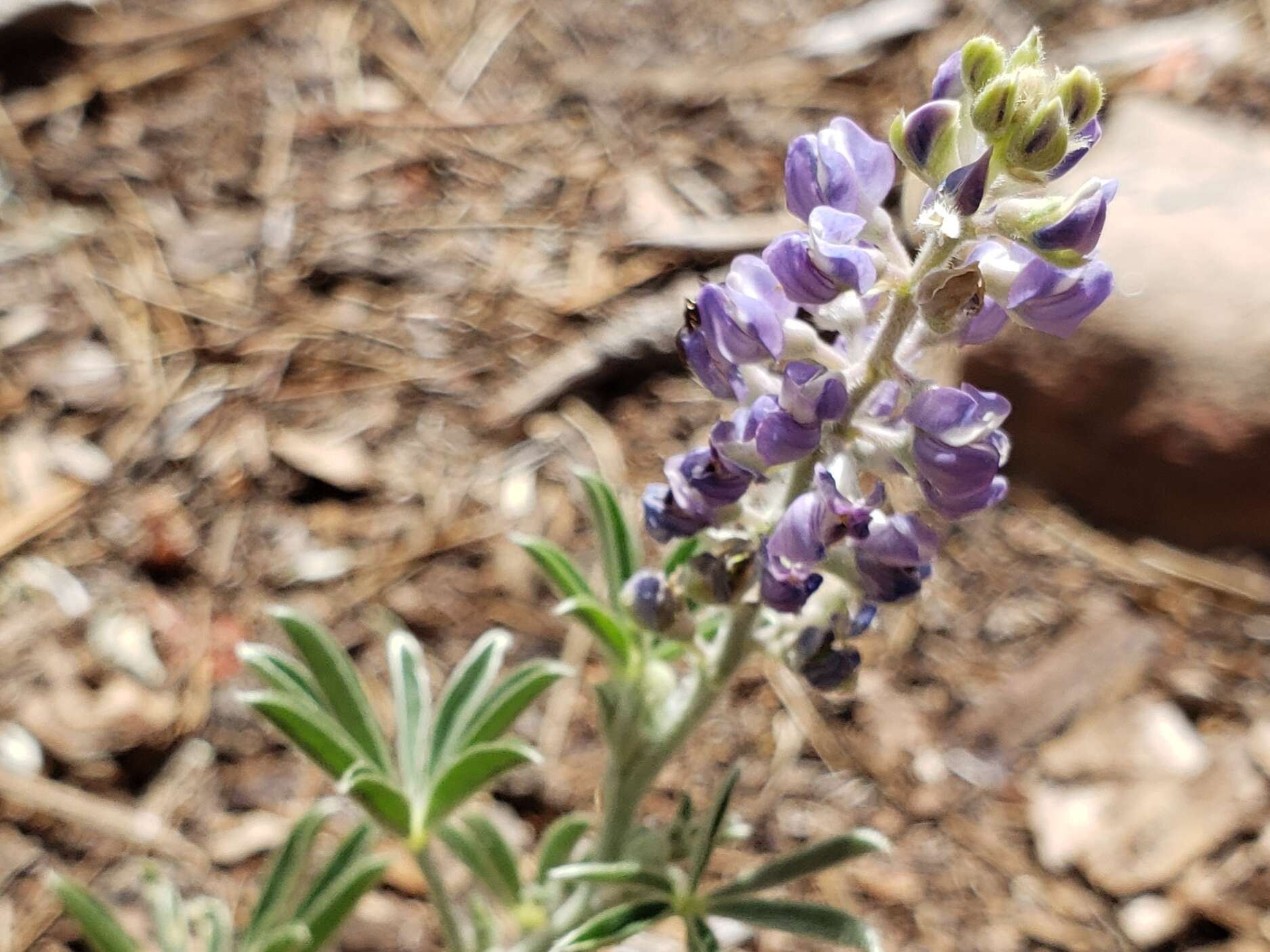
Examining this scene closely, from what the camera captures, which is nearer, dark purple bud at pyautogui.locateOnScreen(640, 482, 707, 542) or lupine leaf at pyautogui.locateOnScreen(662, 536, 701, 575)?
dark purple bud at pyautogui.locateOnScreen(640, 482, 707, 542)

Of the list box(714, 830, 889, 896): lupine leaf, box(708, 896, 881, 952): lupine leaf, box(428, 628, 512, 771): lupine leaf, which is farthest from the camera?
box(428, 628, 512, 771): lupine leaf

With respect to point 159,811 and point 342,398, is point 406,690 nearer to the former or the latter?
point 159,811

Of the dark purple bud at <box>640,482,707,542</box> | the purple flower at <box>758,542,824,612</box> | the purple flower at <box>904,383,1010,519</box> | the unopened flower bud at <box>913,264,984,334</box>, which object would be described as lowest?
the purple flower at <box>758,542,824,612</box>

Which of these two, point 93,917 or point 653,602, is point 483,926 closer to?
point 93,917

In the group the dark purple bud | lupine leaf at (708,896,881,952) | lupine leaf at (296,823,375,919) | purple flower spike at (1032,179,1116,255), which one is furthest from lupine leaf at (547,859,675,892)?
purple flower spike at (1032,179,1116,255)

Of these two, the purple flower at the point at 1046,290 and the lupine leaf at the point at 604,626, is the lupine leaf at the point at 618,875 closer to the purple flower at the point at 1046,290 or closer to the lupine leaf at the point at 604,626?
the lupine leaf at the point at 604,626

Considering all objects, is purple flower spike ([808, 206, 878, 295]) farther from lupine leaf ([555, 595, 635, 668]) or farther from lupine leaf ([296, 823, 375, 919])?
lupine leaf ([296, 823, 375, 919])

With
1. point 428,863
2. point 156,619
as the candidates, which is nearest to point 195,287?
point 156,619

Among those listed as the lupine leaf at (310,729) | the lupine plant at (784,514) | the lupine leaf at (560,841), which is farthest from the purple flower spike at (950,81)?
the lupine leaf at (560,841)
